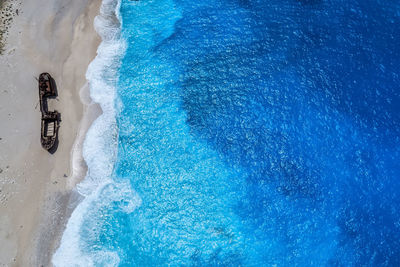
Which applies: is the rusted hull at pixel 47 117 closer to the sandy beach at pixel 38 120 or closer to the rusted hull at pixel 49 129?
the rusted hull at pixel 49 129

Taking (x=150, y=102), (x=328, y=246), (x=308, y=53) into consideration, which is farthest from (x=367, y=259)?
(x=150, y=102)

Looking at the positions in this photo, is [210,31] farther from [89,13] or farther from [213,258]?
[213,258]

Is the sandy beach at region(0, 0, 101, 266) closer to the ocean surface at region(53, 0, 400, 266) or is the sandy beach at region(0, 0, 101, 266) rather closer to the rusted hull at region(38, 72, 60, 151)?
the rusted hull at region(38, 72, 60, 151)

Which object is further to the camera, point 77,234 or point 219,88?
point 219,88

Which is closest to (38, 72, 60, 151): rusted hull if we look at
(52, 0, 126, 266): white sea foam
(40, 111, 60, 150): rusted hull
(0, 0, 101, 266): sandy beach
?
(40, 111, 60, 150): rusted hull

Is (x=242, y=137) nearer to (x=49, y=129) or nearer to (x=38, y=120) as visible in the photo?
(x=49, y=129)

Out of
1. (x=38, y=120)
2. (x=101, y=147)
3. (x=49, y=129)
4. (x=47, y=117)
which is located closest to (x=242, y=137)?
(x=101, y=147)
